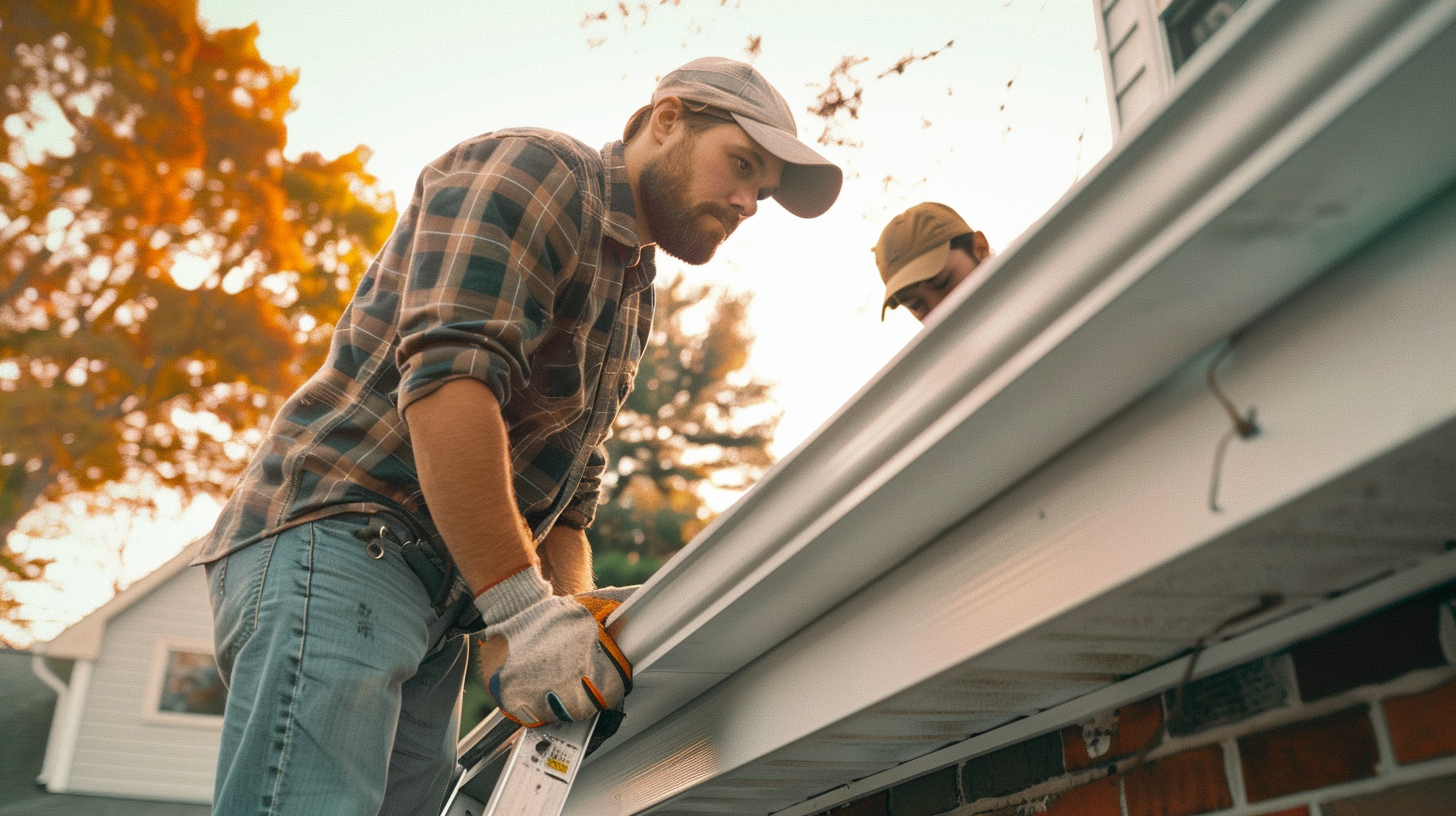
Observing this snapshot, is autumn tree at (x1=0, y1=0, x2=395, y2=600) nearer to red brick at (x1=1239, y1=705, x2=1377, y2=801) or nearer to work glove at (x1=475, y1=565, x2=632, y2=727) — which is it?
work glove at (x1=475, y1=565, x2=632, y2=727)

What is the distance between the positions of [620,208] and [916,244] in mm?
1644

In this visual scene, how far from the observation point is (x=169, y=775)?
39.7ft

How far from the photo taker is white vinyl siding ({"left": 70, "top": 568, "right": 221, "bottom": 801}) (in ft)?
38.3

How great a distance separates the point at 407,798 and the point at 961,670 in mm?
1628

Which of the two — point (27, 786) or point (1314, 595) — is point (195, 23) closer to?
point (27, 786)

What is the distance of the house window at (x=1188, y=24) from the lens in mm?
3424

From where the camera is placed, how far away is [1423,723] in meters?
1.05

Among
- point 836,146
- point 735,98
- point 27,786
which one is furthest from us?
point 27,786

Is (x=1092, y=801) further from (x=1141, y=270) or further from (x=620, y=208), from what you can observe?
(x=620, y=208)

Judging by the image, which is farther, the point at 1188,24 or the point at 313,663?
the point at 1188,24

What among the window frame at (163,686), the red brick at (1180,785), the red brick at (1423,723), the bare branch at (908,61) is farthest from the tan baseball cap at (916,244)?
the window frame at (163,686)

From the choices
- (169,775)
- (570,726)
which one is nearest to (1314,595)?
(570,726)

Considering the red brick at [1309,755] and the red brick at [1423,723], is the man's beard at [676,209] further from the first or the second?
the red brick at [1423,723]

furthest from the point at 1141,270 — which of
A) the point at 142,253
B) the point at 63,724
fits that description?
the point at 142,253
